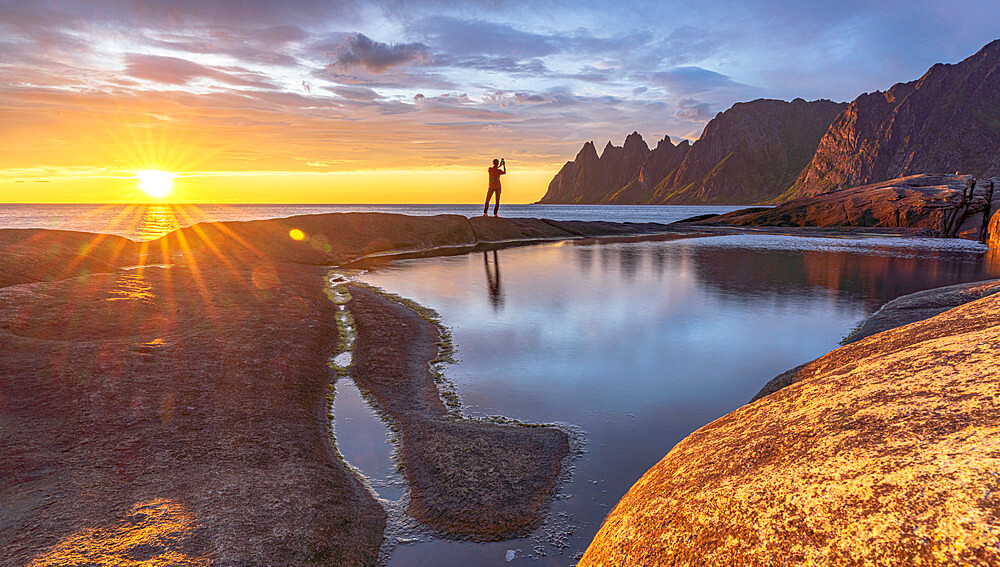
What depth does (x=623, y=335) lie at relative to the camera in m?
18.4

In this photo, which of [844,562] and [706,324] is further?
[706,324]

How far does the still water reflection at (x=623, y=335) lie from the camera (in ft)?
29.9

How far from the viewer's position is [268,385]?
37.6ft

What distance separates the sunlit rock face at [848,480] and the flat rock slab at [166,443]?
14.1 feet

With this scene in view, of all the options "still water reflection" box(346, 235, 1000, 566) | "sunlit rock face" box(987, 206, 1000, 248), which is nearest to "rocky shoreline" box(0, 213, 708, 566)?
"still water reflection" box(346, 235, 1000, 566)

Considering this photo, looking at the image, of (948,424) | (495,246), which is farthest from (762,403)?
(495,246)

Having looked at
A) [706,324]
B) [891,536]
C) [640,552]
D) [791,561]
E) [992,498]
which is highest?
[992,498]

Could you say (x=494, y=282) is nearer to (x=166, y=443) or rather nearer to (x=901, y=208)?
(x=166, y=443)

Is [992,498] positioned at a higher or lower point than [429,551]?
higher

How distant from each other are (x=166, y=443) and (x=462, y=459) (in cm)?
505

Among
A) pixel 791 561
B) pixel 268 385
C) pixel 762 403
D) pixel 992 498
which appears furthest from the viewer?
pixel 268 385

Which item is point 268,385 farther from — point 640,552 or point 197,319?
point 640,552

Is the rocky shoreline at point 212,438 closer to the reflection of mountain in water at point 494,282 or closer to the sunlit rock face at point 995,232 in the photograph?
the reflection of mountain in water at point 494,282

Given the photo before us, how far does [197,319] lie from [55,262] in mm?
13096
